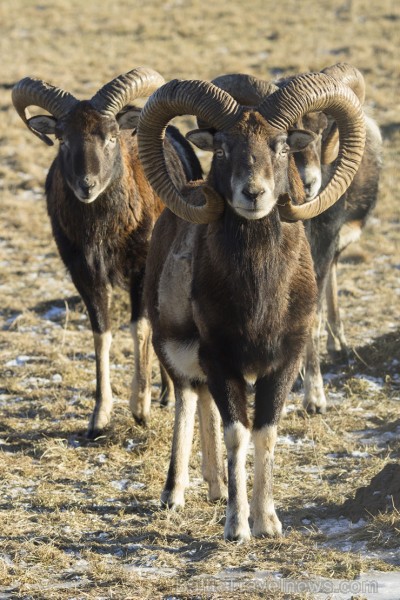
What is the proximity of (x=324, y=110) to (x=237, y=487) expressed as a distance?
2440 mm

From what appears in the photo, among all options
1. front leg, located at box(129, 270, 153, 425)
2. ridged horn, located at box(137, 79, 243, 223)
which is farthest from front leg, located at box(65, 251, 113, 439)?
ridged horn, located at box(137, 79, 243, 223)

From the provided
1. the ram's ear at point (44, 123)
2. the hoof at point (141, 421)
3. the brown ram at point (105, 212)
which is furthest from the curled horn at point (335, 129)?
the hoof at point (141, 421)

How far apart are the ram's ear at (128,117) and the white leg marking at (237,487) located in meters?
3.54

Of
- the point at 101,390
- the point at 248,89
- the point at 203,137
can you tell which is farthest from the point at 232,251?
the point at 101,390

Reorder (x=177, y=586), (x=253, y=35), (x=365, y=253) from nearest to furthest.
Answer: (x=177, y=586), (x=365, y=253), (x=253, y=35)

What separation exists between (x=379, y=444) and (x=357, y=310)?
418cm

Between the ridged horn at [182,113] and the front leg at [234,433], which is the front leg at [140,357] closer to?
the ridged horn at [182,113]

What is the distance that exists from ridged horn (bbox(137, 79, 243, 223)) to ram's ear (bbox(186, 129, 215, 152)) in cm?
9

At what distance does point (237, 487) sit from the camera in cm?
660

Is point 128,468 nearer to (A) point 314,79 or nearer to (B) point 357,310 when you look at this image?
(A) point 314,79

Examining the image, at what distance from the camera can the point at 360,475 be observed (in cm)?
788

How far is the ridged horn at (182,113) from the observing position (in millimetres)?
6539

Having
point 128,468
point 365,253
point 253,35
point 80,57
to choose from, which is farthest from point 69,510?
point 253,35

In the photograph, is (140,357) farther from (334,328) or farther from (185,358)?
(334,328)
